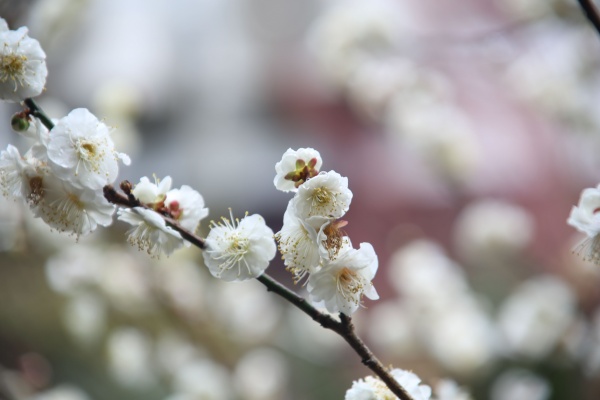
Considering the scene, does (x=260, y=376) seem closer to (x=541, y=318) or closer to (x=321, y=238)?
(x=541, y=318)

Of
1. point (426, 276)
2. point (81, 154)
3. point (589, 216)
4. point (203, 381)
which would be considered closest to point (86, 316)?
point (203, 381)

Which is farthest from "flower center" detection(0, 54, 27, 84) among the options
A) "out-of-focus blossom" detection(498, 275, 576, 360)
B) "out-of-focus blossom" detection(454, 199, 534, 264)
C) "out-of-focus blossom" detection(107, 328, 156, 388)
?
"out-of-focus blossom" detection(454, 199, 534, 264)

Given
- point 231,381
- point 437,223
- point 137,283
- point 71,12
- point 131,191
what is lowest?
point 131,191

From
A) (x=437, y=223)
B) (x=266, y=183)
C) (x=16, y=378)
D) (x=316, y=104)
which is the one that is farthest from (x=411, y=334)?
(x=316, y=104)

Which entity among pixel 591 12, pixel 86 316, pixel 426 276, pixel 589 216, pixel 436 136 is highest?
pixel 436 136

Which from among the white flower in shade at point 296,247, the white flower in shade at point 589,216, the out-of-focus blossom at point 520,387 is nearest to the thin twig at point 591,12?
the white flower in shade at point 589,216

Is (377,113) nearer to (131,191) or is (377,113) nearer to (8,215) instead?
(8,215)
